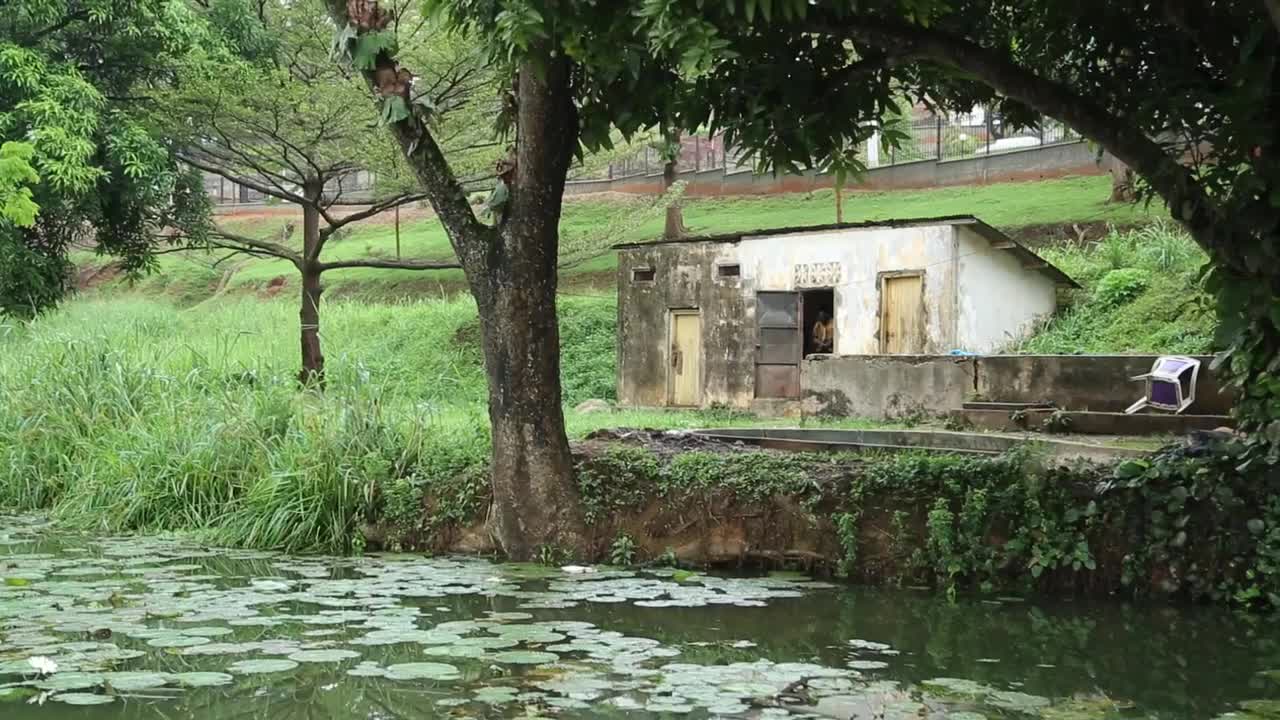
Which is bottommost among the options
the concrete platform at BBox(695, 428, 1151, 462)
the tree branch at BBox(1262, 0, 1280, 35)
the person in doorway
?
the concrete platform at BBox(695, 428, 1151, 462)

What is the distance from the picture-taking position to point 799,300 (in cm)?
2292

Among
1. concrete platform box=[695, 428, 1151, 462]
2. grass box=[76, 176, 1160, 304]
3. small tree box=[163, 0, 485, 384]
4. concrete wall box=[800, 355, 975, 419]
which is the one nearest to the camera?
concrete platform box=[695, 428, 1151, 462]

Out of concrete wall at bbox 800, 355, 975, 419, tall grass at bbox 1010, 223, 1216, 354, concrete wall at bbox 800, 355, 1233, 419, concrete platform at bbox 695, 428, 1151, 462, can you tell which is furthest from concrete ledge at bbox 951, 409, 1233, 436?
tall grass at bbox 1010, 223, 1216, 354

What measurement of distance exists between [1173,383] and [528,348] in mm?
8791

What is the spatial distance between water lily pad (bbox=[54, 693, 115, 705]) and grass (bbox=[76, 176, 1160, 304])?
87.8 feet

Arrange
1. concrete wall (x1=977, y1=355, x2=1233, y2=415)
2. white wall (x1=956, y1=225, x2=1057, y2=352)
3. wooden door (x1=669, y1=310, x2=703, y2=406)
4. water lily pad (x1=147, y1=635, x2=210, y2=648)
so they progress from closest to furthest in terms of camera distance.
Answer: water lily pad (x1=147, y1=635, x2=210, y2=648), concrete wall (x1=977, y1=355, x2=1233, y2=415), white wall (x1=956, y1=225, x2=1057, y2=352), wooden door (x1=669, y1=310, x2=703, y2=406)

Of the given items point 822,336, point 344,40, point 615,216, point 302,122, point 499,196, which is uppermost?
point 615,216

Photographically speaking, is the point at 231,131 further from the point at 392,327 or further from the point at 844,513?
the point at 844,513

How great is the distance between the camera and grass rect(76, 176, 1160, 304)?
32062mm

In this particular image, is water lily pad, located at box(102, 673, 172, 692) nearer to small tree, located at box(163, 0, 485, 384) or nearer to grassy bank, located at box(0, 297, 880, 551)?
grassy bank, located at box(0, 297, 880, 551)

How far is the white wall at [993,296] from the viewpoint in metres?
21.2

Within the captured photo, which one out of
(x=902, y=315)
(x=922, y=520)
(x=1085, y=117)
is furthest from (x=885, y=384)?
(x=1085, y=117)

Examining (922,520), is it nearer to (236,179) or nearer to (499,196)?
(499,196)

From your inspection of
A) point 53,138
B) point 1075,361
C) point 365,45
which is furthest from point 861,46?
point 53,138
